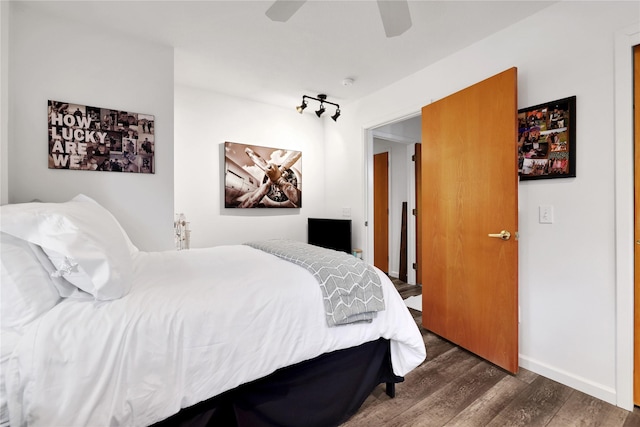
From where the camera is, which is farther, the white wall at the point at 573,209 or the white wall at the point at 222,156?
the white wall at the point at 222,156

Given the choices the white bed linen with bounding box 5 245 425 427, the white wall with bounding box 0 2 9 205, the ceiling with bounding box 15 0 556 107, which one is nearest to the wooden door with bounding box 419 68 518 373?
the ceiling with bounding box 15 0 556 107

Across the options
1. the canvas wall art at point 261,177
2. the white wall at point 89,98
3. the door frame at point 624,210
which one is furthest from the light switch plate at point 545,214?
the white wall at point 89,98

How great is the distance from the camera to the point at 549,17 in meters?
1.95

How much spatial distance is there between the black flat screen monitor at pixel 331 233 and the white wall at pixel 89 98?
1875mm

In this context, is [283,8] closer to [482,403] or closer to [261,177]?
[261,177]

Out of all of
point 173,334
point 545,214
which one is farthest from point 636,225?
point 173,334

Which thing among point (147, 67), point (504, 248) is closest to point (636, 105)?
point (504, 248)

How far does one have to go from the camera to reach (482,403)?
67.1 inches

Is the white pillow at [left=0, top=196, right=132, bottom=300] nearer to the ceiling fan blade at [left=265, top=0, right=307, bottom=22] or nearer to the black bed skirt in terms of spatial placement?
the black bed skirt

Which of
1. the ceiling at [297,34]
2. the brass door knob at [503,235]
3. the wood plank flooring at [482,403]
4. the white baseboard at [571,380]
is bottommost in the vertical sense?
the wood plank flooring at [482,403]

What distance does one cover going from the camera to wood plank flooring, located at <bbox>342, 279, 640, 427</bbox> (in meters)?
1.56

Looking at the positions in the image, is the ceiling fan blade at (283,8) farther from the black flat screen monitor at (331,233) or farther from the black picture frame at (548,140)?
the black flat screen monitor at (331,233)

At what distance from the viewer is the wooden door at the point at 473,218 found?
1.99 metres

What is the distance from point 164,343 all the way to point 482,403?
70.0 inches
